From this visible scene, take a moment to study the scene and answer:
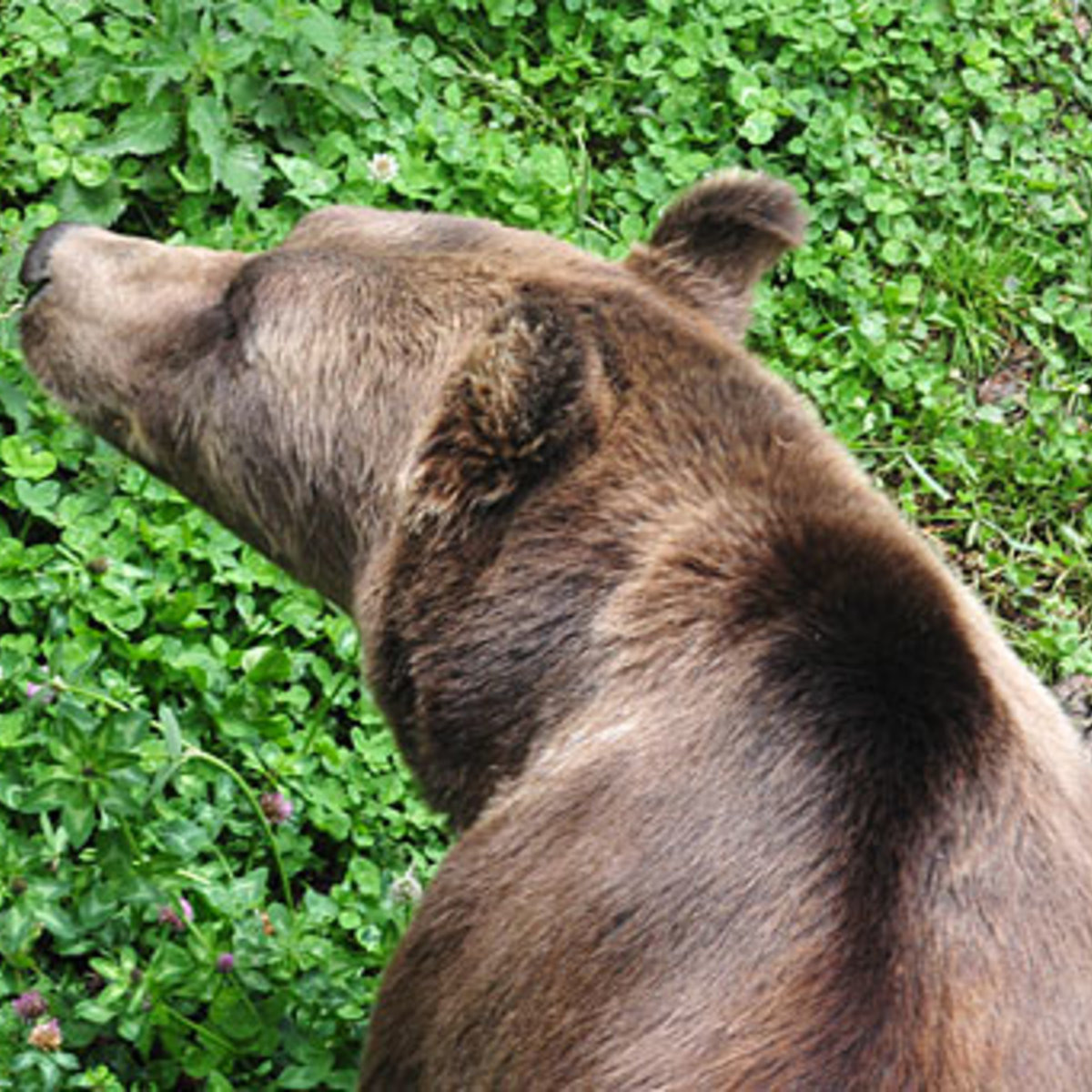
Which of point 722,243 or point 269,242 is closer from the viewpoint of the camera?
point 722,243

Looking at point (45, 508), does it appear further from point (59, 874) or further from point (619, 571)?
point (619, 571)

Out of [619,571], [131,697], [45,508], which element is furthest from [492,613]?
[45,508]

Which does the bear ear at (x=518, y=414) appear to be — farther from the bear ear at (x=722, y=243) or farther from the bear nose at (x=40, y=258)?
the bear nose at (x=40, y=258)

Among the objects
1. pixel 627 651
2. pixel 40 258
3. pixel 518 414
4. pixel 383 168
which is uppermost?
pixel 518 414

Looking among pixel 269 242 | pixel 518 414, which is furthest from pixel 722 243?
pixel 269 242

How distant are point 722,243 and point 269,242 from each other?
1.80m

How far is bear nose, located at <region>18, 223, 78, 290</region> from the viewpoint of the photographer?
→ 14.6 ft

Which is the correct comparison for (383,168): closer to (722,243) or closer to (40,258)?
(40,258)

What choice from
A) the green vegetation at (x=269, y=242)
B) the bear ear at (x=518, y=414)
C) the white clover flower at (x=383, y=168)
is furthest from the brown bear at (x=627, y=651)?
the white clover flower at (x=383, y=168)

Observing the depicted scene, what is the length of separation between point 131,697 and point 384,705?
3.47 ft

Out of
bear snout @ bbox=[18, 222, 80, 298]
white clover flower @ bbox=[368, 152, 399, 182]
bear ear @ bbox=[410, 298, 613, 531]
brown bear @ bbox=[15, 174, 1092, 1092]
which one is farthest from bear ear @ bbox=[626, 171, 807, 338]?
white clover flower @ bbox=[368, 152, 399, 182]

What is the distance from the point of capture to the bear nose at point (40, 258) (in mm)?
4438

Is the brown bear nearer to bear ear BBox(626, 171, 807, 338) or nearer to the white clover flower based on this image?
bear ear BBox(626, 171, 807, 338)

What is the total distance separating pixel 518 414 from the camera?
368 cm
